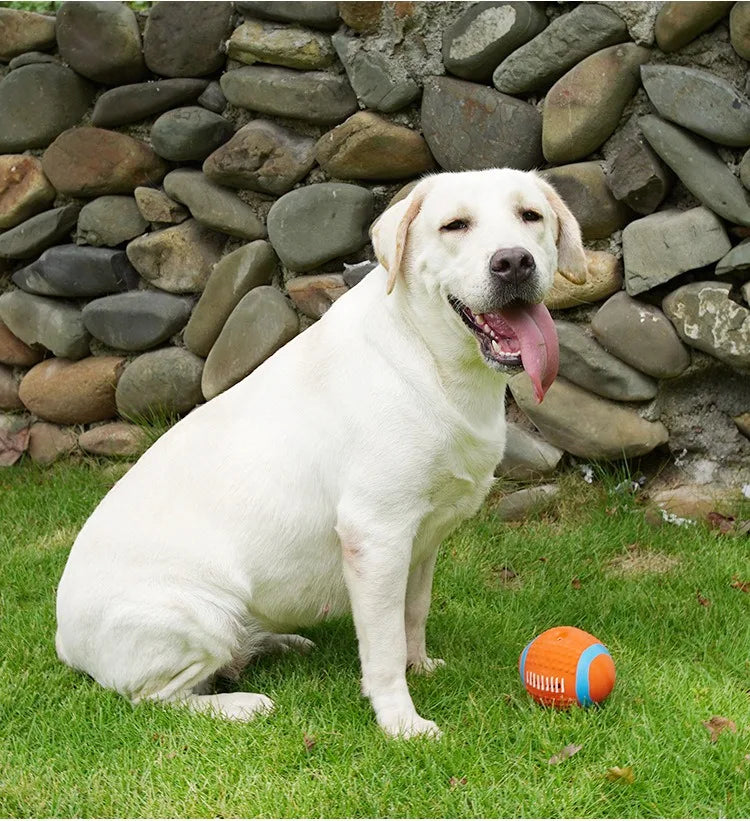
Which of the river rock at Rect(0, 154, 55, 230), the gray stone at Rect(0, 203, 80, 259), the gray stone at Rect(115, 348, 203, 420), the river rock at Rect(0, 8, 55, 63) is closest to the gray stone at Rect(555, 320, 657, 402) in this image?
the gray stone at Rect(115, 348, 203, 420)

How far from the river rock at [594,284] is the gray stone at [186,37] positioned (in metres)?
2.07

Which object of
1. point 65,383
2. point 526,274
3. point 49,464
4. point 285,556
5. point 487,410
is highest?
point 526,274

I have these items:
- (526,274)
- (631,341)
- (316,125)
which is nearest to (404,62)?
(316,125)

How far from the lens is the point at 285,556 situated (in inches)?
120

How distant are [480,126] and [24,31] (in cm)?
265

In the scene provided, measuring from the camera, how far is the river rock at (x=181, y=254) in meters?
5.27

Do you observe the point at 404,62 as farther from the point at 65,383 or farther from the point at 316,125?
the point at 65,383

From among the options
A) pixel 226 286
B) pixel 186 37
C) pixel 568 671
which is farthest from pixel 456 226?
pixel 186 37

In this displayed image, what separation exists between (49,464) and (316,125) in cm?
238

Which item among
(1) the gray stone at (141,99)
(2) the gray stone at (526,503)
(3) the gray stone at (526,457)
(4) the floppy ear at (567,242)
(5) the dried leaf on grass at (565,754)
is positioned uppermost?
(4) the floppy ear at (567,242)

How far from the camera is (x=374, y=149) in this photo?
4699mm

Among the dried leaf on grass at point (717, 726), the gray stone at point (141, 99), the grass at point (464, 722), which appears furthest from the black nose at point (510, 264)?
the gray stone at point (141, 99)

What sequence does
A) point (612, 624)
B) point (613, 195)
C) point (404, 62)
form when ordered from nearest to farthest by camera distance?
point (612, 624) → point (613, 195) → point (404, 62)

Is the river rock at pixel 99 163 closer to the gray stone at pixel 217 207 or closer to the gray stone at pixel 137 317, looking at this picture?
the gray stone at pixel 217 207
